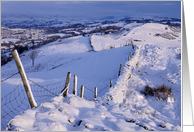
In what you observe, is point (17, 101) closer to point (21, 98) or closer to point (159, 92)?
point (21, 98)

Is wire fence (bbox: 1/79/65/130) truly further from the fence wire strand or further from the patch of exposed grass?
the patch of exposed grass

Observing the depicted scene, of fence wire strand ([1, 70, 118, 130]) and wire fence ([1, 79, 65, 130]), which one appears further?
fence wire strand ([1, 70, 118, 130])

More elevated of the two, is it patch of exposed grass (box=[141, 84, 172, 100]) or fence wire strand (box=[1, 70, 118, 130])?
fence wire strand (box=[1, 70, 118, 130])

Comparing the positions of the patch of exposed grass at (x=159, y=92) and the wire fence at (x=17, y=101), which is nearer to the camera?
the wire fence at (x=17, y=101)

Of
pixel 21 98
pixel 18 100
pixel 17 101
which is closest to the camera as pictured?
pixel 17 101

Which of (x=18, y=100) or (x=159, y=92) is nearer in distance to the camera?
(x=18, y=100)

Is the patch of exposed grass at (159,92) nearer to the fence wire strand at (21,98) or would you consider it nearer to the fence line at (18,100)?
the fence line at (18,100)

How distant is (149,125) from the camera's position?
342 cm

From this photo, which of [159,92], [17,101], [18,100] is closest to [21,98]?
[18,100]

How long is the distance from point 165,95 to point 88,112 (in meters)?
4.83

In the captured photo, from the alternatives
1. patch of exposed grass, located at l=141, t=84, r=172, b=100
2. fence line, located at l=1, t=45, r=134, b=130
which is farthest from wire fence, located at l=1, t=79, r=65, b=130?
patch of exposed grass, located at l=141, t=84, r=172, b=100

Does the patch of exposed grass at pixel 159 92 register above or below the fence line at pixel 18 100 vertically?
below

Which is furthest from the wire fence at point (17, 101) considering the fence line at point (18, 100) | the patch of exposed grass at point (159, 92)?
the patch of exposed grass at point (159, 92)

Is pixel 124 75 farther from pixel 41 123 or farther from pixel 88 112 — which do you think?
pixel 41 123
